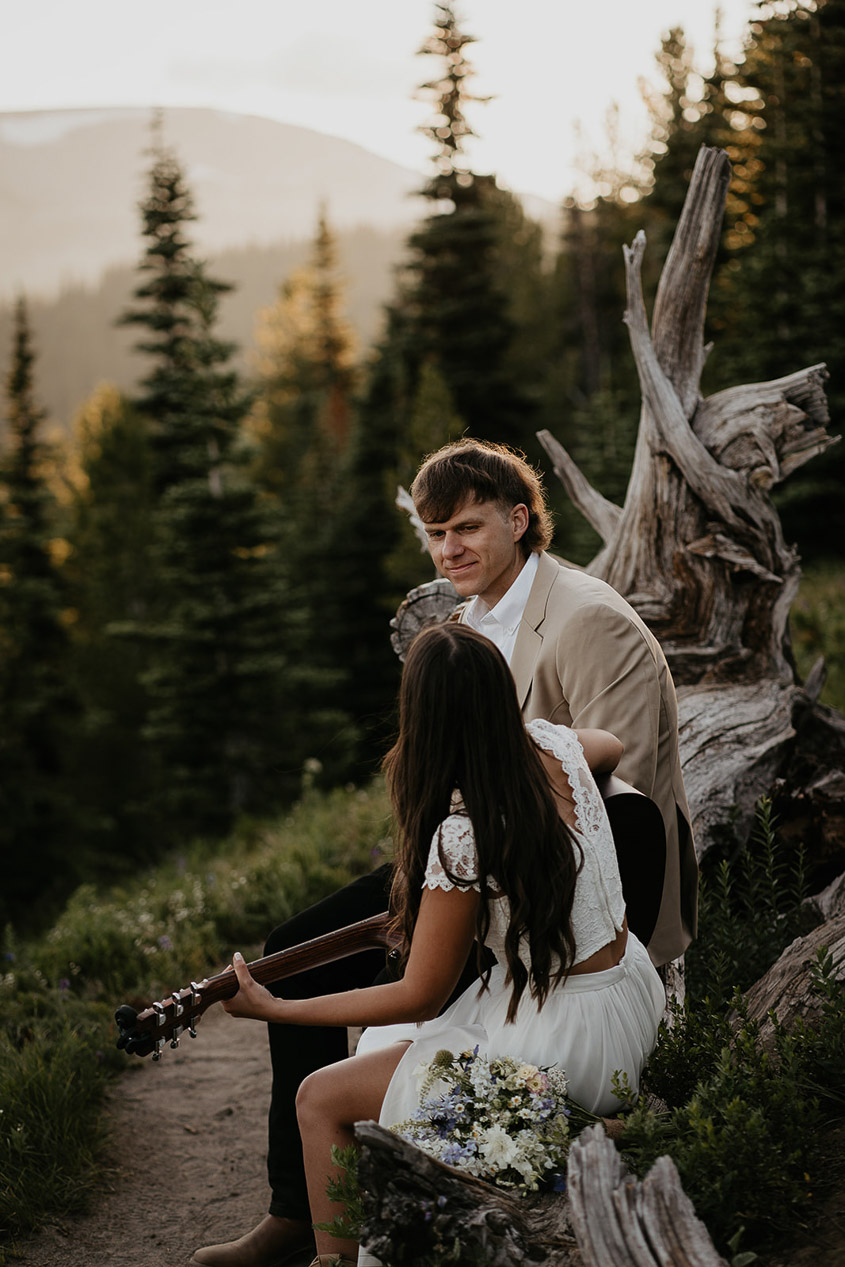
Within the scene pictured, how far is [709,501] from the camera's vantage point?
16.6ft

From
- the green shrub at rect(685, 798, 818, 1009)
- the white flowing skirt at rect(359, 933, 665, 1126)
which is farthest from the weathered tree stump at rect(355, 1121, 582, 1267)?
the green shrub at rect(685, 798, 818, 1009)

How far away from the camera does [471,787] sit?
2189 millimetres

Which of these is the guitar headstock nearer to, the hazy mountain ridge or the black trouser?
the black trouser

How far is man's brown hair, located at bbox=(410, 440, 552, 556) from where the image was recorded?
11.2ft

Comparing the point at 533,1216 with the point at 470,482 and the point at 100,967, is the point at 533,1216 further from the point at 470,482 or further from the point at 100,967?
the point at 100,967

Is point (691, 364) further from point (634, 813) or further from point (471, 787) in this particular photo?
point (471, 787)

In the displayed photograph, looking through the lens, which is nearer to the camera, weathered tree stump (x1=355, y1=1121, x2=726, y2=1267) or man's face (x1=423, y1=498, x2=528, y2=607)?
weathered tree stump (x1=355, y1=1121, x2=726, y2=1267)

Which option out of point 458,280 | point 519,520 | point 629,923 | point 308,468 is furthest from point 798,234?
point 629,923

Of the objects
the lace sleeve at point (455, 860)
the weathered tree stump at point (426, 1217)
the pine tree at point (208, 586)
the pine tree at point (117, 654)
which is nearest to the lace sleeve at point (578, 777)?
the lace sleeve at point (455, 860)

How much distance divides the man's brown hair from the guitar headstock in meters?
1.72

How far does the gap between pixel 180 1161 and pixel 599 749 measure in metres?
2.52

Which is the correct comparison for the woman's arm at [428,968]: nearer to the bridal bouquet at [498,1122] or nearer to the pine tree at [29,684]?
the bridal bouquet at [498,1122]

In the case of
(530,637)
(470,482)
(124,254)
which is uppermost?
(124,254)

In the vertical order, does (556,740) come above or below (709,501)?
below
